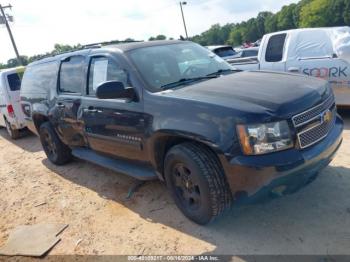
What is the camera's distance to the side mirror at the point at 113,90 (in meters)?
3.63

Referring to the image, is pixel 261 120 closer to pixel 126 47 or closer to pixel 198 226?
pixel 198 226

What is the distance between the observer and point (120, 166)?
4387 millimetres

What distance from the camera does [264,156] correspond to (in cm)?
290

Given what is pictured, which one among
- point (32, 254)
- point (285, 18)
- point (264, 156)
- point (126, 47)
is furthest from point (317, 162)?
point (285, 18)

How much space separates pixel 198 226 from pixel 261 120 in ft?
4.47

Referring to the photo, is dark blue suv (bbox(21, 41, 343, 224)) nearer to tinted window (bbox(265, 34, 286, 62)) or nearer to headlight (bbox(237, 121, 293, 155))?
headlight (bbox(237, 121, 293, 155))

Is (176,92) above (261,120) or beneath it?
above

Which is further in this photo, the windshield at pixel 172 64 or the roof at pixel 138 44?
the roof at pixel 138 44

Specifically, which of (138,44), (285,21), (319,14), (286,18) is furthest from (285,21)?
(138,44)

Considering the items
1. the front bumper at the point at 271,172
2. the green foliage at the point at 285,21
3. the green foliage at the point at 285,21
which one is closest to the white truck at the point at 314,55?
the front bumper at the point at 271,172

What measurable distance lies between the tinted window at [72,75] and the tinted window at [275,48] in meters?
3.89

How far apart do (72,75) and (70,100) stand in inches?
15.9

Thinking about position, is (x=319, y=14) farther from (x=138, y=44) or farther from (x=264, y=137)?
(x=264, y=137)

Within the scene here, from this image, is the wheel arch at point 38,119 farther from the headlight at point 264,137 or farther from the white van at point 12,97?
the headlight at point 264,137
